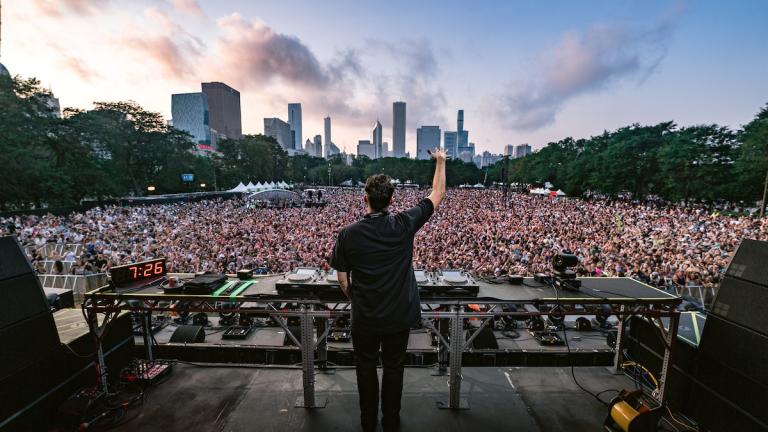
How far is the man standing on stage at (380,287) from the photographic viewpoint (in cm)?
241

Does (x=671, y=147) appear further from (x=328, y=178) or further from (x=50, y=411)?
(x=328, y=178)

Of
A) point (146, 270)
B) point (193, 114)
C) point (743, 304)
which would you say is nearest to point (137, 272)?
point (146, 270)

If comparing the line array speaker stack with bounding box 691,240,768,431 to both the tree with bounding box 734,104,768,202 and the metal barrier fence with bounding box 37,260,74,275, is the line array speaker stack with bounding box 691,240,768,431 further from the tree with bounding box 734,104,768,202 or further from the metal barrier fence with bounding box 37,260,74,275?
the tree with bounding box 734,104,768,202

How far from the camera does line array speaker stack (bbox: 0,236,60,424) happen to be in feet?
9.08

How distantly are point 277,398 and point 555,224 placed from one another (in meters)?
23.6

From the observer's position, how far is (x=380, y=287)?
241 centimetres

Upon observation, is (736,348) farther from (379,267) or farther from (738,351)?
(379,267)

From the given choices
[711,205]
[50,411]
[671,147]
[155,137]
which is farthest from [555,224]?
[155,137]

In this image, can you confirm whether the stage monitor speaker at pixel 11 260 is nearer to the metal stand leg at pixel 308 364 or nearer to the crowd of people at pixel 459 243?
the metal stand leg at pixel 308 364

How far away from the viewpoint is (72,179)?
29922 millimetres

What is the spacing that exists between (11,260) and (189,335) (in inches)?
126

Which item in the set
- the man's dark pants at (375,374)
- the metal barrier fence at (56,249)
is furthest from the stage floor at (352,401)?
the metal barrier fence at (56,249)

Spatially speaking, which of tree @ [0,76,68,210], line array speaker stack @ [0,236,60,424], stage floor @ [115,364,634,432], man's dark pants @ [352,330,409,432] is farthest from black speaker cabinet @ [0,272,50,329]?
tree @ [0,76,68,210]

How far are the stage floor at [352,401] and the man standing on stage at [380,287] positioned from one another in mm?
1026
